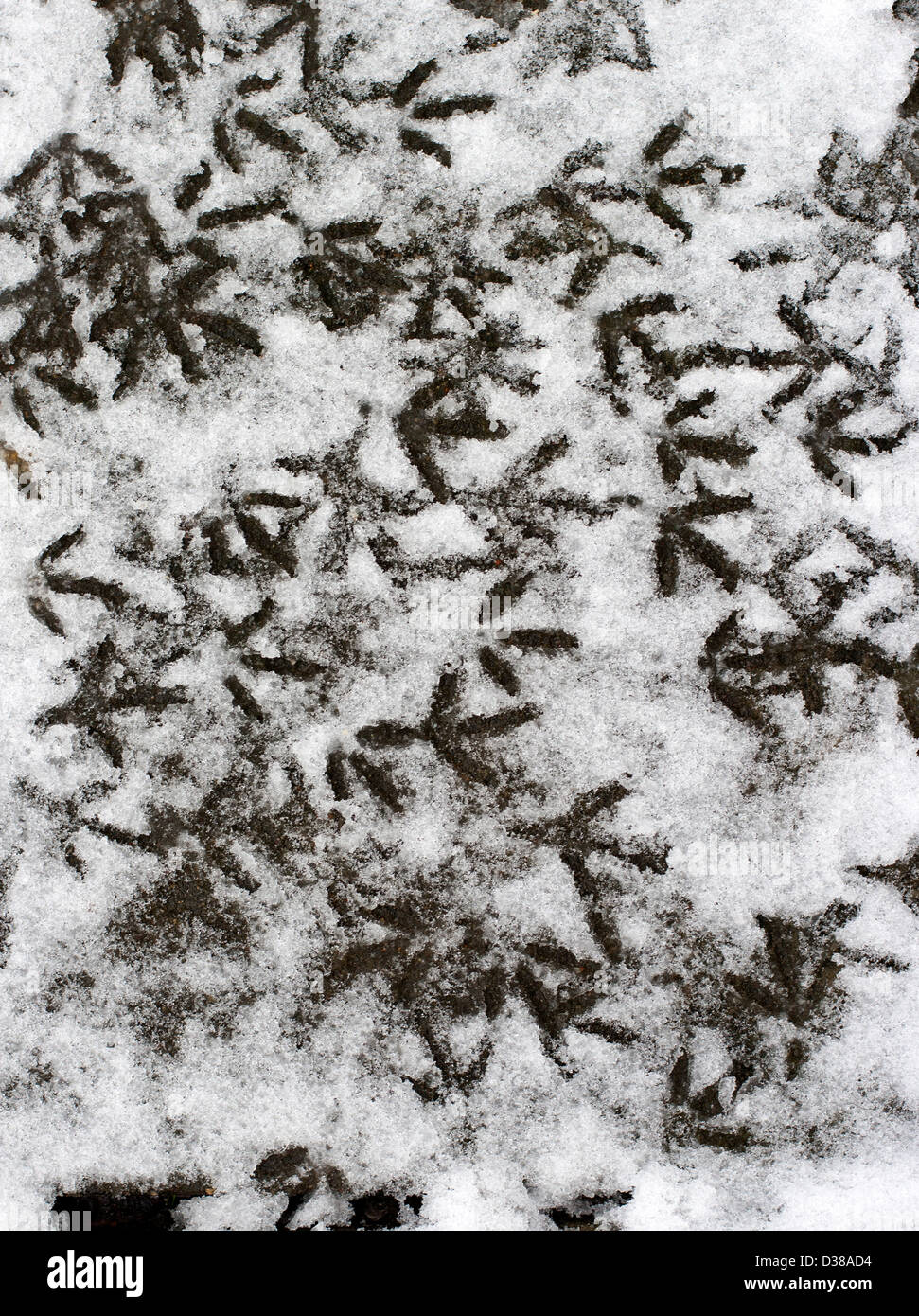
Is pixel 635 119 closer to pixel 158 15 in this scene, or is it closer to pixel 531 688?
pixel 158 15

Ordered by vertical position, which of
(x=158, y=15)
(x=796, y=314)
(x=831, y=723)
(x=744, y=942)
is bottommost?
(x=744, y=942)

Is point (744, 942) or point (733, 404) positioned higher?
point (733, 404)

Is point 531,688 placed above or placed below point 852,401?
below

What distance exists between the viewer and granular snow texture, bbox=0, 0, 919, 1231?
71.2 inches

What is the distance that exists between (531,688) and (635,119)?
1.20 metres

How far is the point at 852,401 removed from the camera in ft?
5.99

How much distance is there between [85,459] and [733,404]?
1335 mm

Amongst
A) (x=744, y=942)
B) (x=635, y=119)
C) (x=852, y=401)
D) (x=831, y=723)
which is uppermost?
(x=635, y=119)

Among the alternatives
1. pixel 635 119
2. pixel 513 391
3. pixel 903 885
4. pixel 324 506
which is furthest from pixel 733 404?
pixel 903 885

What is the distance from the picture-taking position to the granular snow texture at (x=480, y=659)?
1810 mm

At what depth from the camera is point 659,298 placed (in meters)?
1.83

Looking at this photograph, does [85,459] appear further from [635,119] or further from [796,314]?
[796,314]

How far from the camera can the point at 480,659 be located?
1808 millimetres

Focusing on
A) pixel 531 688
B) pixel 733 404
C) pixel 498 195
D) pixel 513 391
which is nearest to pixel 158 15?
pixel 498 195
